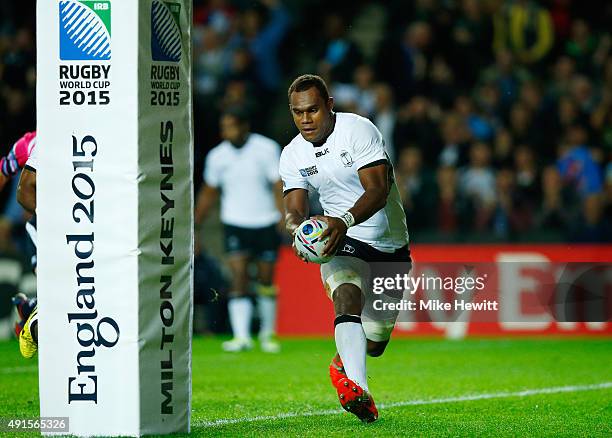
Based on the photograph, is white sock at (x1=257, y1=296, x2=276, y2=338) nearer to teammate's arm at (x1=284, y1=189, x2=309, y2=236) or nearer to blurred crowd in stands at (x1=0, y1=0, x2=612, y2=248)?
blurred crowd in stands at (x1=0, y1=0, x2=612, y2=248)

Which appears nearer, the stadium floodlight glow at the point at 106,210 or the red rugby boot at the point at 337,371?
the stadium floodlight glow at the point at 106,210

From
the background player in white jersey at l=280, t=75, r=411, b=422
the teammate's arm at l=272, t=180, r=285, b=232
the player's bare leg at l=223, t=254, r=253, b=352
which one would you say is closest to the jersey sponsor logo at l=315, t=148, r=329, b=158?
the background player in white jersey at l=280, t=75, r=411, b=422

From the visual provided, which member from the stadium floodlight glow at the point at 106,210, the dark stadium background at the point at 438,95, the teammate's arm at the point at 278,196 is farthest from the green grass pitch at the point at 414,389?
the dark stadium background at the point at 438,95

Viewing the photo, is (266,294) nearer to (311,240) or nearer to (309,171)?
(309,171)

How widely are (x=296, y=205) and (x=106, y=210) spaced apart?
1733 millimetres

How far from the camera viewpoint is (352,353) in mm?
7527

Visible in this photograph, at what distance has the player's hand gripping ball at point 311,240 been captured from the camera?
7.31 m

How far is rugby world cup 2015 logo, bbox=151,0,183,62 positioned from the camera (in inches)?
258

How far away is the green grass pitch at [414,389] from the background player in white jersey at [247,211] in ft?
2.04

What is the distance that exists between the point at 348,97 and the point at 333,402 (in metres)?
8.34

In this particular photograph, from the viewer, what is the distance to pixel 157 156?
6629mm

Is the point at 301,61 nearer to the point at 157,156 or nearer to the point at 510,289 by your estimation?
the point at 510,289

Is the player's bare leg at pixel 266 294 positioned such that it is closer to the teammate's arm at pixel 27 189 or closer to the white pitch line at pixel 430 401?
the white pitch line at pixel 430 401

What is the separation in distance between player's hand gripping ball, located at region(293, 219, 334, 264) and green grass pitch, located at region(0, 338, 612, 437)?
3.47 ft
